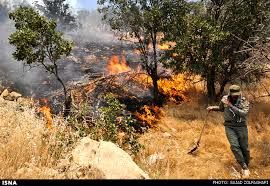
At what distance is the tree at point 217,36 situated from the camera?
17.7 meters

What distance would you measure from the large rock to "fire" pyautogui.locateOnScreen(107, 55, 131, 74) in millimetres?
16172

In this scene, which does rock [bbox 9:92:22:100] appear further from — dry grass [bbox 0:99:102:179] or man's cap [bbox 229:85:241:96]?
dry grass [bbox 0:99:102:179]

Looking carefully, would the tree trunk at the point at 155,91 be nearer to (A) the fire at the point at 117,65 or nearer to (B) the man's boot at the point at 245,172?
(A) the fire at the point at 117,65

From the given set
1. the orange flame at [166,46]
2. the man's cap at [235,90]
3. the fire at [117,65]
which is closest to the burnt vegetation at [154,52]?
the orange flame at [166,46]

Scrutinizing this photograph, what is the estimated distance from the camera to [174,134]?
15.9 meters

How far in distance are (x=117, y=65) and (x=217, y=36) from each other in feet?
25.0

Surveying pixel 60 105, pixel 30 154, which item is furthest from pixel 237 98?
pixel 60 105

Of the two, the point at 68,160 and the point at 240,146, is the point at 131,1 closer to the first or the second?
the point at 240,146

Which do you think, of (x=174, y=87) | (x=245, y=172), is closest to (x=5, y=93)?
(x=174, y=87)

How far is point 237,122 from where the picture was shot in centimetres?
966

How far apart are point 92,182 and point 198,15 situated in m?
14.6

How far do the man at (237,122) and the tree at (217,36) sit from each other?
7852mm

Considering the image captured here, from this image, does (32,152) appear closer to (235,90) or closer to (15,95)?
(235,90)

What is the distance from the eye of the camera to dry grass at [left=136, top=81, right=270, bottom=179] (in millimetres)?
11266
